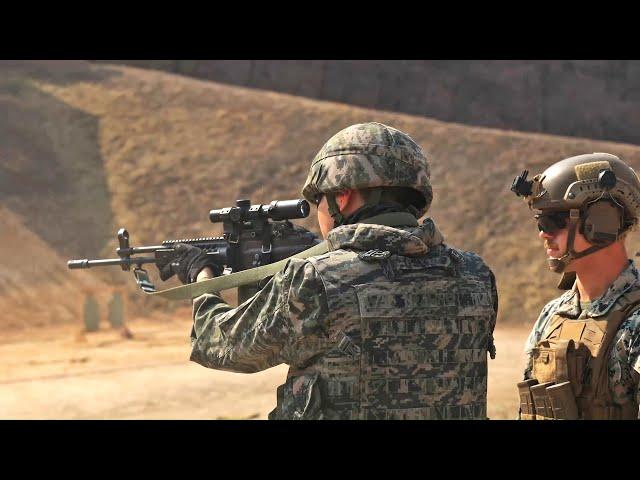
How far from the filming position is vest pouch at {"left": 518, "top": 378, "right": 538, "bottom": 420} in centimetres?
466

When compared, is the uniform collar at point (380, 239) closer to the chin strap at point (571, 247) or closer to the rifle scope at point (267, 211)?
the rifle scope at point (267, 211)

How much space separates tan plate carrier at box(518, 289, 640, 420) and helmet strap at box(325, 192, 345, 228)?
→ 1.30 meters

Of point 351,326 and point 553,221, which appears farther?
point 553,221

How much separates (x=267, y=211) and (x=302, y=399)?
1.49 m

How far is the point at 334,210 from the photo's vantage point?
158 inches

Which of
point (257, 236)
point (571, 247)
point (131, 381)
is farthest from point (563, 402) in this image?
point (131, 381)

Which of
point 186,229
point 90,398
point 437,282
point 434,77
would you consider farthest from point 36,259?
point 437,282

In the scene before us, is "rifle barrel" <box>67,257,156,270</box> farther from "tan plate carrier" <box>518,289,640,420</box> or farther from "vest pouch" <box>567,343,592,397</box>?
"vest pouch" <box>567,343,592,397</box>

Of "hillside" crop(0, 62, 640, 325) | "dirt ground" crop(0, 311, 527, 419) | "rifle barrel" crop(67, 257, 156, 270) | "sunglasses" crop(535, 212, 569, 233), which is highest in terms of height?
"hillside" crop(0, 62, 640, 325)

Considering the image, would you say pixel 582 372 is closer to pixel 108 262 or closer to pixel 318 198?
pixel 318 198

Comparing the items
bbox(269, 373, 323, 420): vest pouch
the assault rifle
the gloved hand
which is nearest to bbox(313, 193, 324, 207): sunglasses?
the assault rifle

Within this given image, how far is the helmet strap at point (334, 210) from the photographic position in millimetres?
4012

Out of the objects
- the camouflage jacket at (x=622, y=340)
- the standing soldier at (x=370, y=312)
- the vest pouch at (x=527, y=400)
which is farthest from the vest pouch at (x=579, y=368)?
the standing soldier at (x=370, y=312)

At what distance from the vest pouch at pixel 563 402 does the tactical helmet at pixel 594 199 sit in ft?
2.01
